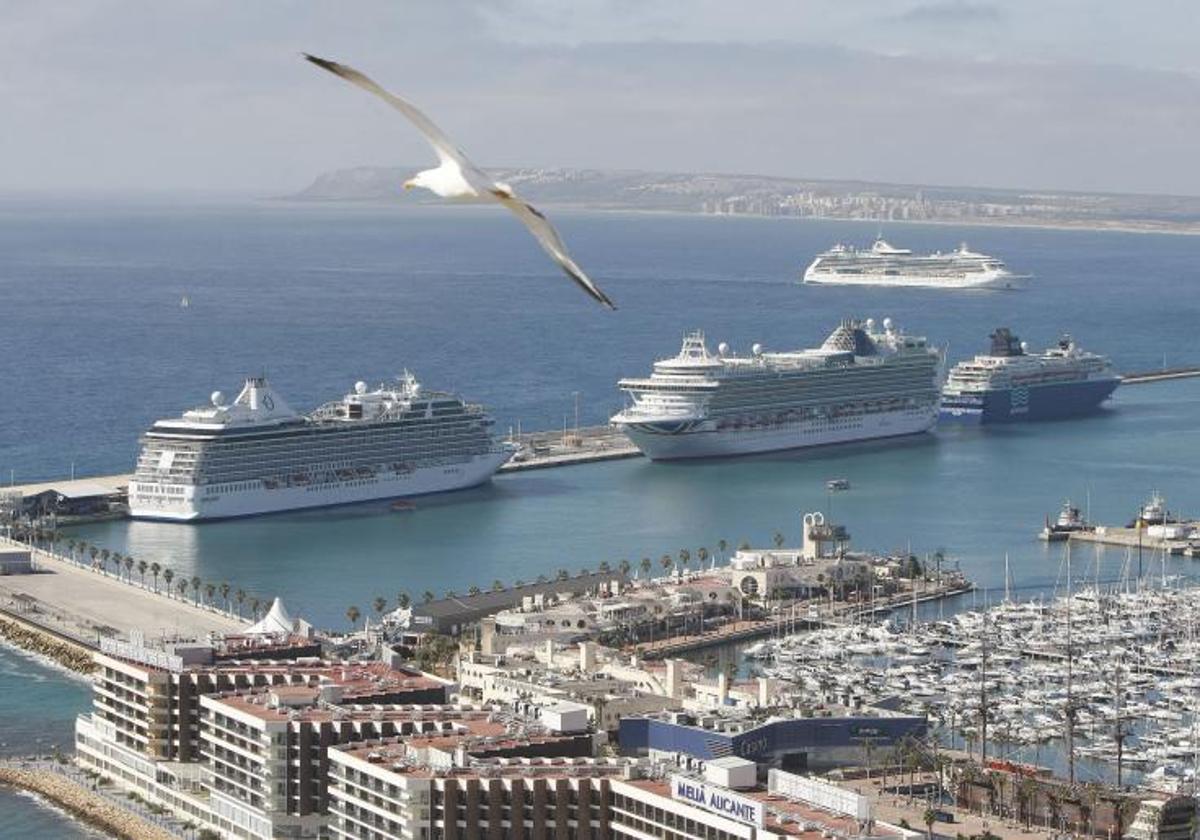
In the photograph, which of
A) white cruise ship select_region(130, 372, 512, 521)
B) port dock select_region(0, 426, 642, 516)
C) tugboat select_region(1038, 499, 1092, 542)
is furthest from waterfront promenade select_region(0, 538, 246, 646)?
tugboat select_region(1038, 499, 1092, 542)

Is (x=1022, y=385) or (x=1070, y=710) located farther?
(x=1022, y=385)

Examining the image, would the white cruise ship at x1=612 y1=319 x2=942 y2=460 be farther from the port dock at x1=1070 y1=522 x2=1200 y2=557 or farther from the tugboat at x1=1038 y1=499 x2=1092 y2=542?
the port dock at x1=1070 y1=522 x2=1200 y2=557

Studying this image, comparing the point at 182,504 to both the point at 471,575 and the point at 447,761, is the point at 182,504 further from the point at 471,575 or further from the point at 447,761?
the point at 447,761

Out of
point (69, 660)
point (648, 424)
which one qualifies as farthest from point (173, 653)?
point (648, 424)

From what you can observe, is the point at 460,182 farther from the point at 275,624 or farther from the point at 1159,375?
the point at 1159,375

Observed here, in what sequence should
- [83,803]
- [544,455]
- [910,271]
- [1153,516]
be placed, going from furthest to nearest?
[910,271], [544,455], [1153,516], [83,803]

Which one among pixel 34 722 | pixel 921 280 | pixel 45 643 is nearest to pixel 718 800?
pixel 34 722

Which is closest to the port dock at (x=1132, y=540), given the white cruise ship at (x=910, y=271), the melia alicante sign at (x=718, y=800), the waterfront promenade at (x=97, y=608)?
the waterfront promenade at (x=97, y=608)
